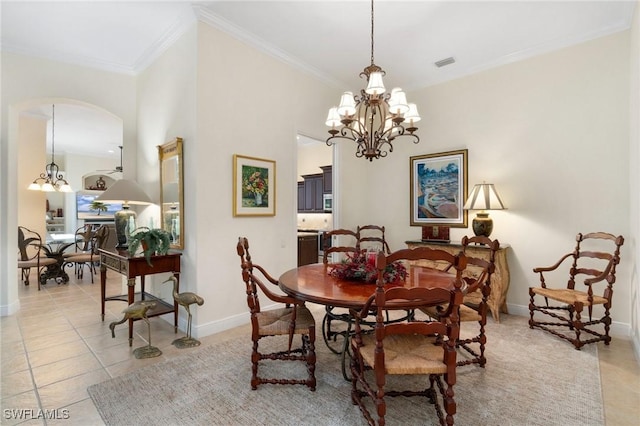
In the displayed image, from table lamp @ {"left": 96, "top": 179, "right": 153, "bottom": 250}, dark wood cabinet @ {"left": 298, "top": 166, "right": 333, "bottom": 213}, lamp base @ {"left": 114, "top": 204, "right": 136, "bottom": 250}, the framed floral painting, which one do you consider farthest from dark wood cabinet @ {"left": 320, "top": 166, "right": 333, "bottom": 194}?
lamp base @ {"left": 114, "top": 204, "right": 136, "bottom": 250}

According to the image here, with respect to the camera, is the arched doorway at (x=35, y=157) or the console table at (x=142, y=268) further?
the arched doorway at (x=35, y=157)

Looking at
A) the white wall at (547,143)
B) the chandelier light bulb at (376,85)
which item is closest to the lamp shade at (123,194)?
the chandelier light bulb at (376,85)

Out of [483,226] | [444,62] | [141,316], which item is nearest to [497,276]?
[483,226]

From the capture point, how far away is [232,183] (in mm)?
3461

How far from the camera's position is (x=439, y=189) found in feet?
14.8

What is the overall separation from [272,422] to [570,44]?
4.78 metres

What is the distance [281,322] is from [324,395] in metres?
0.58

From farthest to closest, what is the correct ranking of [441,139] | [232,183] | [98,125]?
[98,125], [441,139], [232,183]

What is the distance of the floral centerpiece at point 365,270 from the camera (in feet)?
7.49

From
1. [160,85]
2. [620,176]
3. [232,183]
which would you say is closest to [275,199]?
[232,183]

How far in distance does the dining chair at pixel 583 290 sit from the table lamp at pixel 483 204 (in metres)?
0.71

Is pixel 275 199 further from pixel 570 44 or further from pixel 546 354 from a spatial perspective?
pixel 570 44

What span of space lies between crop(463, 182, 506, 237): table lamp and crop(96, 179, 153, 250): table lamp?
4.03 m

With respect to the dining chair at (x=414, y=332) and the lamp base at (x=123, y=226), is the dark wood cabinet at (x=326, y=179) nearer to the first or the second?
the lamp base at (x=123, y=226)
